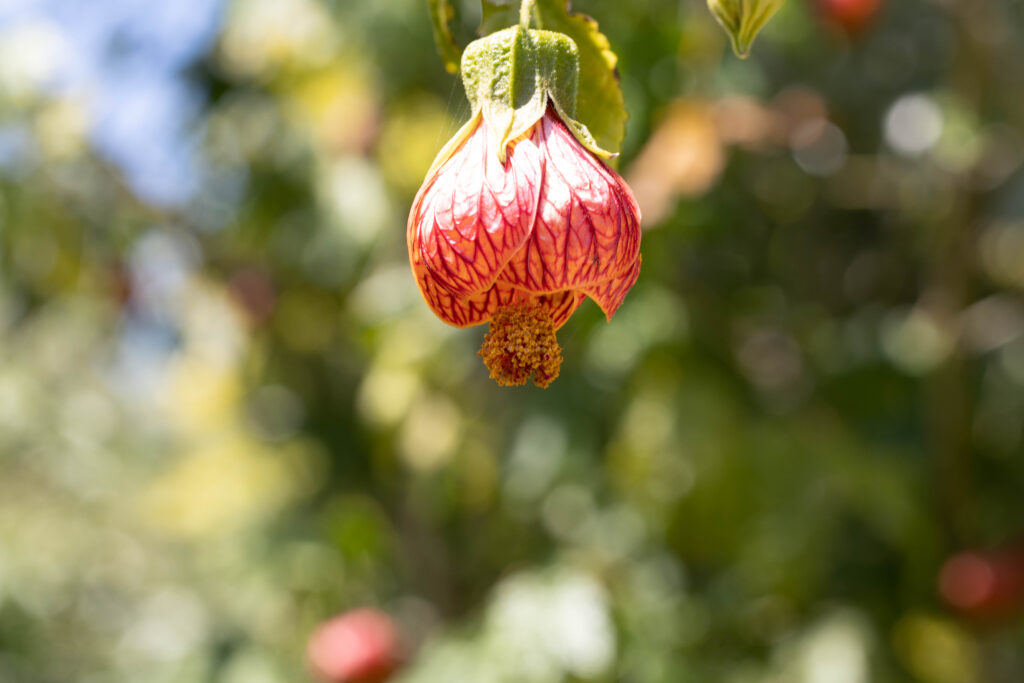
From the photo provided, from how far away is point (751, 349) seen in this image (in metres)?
2.41

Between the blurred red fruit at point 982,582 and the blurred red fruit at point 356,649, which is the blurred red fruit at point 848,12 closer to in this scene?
the blurred red fruit at point 982,582

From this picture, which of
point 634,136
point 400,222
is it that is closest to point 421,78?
point 400,222

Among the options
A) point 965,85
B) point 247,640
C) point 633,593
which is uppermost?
point 247,640

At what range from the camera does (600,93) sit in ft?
1.96

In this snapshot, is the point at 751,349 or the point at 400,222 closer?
the point at 400,222

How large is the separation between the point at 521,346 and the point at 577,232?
0.22 ft

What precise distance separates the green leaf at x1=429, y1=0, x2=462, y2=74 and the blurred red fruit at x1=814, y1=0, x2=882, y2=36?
59.0 inches

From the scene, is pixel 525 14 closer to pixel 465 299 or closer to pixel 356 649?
pixel 465 299

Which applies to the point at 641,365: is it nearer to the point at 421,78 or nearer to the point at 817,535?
the point at 817,535

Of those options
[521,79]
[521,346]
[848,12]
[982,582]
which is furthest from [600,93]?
[982,582]

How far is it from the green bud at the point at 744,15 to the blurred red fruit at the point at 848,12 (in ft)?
4.90

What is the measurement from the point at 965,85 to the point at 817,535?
0.88 m

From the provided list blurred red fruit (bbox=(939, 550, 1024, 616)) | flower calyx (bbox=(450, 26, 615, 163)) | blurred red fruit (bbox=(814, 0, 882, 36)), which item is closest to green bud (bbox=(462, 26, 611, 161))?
flower calyx (bbox=(450, 26, 615, 163))

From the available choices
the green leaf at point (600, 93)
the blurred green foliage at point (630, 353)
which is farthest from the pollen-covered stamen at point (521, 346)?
the blurred green foliage at point (630, 353)
